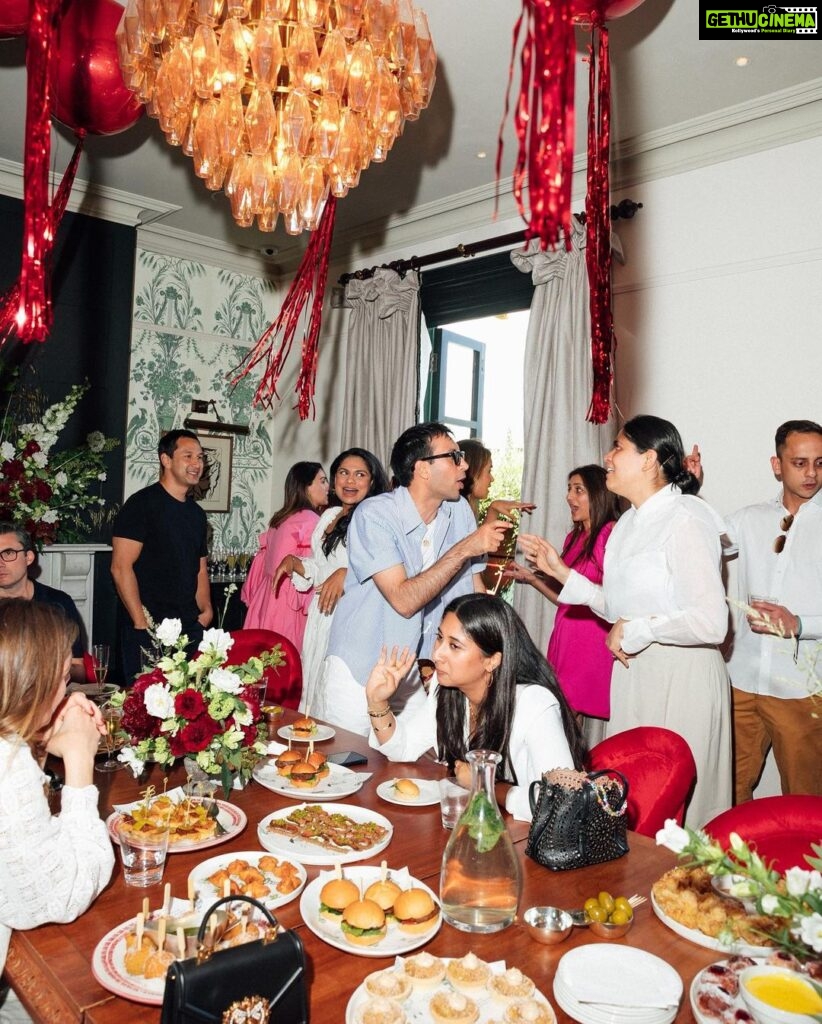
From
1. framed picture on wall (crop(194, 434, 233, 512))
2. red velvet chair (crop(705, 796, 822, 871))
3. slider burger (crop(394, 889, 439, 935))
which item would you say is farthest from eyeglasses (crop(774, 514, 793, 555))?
framed picture on wall (crop(194, 434, 233, 512))

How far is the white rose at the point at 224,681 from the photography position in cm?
184

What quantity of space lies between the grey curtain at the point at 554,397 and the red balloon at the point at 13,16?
2394 millimetres

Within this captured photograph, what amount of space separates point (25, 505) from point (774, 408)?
3799 millimetres

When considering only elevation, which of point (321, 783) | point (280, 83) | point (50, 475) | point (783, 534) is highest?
point (280, 83)

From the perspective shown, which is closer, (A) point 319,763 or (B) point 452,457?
(A) point 319,763

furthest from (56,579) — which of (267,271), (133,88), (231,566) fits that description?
(133,88)

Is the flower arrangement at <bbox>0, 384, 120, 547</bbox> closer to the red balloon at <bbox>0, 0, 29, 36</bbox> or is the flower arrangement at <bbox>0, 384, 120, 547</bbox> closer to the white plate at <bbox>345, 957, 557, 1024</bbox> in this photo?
the red balloon at <bbox>0, 0, 29, 36</bbox>

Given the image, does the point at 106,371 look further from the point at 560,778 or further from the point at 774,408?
the point at 560,778

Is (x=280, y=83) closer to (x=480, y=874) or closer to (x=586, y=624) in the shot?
(x=480, y=874)

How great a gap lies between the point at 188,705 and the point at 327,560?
2.10 metres

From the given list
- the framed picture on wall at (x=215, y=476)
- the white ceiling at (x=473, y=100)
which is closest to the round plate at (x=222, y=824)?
the white ceiling at (x=473, y=100)

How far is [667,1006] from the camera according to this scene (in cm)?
110

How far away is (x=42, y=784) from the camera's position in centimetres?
139

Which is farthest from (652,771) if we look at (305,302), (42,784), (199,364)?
(199,364)
